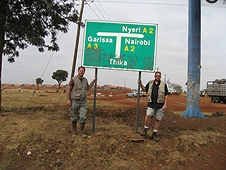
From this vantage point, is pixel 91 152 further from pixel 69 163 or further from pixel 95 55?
pixel 95 55

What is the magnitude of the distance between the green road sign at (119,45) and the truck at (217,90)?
908 inches

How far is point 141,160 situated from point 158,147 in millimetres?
652

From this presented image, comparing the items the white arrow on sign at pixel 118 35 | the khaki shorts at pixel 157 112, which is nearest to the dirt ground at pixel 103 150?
the khaki shorts at pixel 157 112

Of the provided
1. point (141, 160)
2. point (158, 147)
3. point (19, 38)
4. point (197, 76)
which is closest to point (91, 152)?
point (141, 160)

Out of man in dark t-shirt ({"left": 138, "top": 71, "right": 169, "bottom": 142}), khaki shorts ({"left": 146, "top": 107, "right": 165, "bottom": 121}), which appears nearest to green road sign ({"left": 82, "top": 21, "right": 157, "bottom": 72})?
man in dark t-shirt ({"left": 138, "top": 71, "right": 169, "bottom": 142})

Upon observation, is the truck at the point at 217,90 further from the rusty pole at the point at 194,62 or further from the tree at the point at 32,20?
the tree at the point at 32,20

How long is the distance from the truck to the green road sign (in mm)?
23054

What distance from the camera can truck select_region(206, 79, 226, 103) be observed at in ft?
83.7

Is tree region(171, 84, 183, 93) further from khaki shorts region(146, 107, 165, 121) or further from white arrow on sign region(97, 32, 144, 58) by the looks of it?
khaki shorts region(146, 107, 165, 121)

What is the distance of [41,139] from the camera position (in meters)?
4.65

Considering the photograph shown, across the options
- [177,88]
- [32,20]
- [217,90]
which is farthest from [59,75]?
[32,20]

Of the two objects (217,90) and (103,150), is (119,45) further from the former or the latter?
(217,90)

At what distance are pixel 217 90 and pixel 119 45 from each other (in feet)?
80.6

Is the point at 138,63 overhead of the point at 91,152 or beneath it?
overhead
